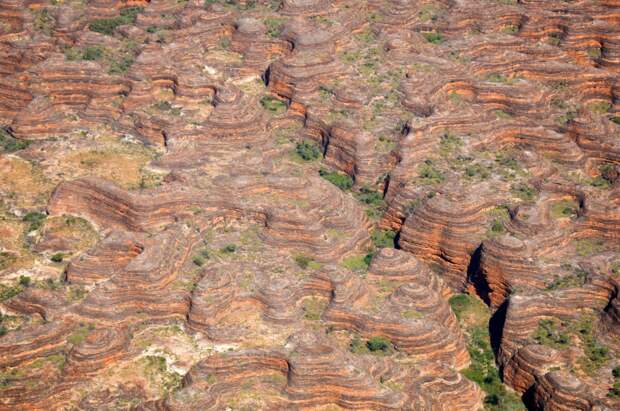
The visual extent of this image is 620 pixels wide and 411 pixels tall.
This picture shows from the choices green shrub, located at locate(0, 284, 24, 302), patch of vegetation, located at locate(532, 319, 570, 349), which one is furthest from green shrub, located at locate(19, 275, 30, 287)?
patch of vegetation, located at locate(532, 319, 570, 349)

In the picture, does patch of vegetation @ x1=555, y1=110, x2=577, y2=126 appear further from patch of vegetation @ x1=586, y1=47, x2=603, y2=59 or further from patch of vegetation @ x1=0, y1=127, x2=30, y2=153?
patch of vegetation @ x1=0, y1=127, x2=30, y2=153

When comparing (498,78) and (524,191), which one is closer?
(524,191)

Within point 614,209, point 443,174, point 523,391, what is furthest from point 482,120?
point 523,391

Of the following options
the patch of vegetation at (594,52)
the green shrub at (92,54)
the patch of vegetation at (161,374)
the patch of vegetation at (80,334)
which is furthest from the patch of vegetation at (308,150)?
the patch of vegetation at (594,52)

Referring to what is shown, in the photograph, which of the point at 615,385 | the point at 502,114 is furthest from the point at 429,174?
the point at 615,385

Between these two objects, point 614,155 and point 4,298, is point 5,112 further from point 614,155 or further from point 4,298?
point 614,155

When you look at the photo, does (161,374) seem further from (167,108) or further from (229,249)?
(167,108)

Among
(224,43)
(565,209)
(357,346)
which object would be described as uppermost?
(565,209)
